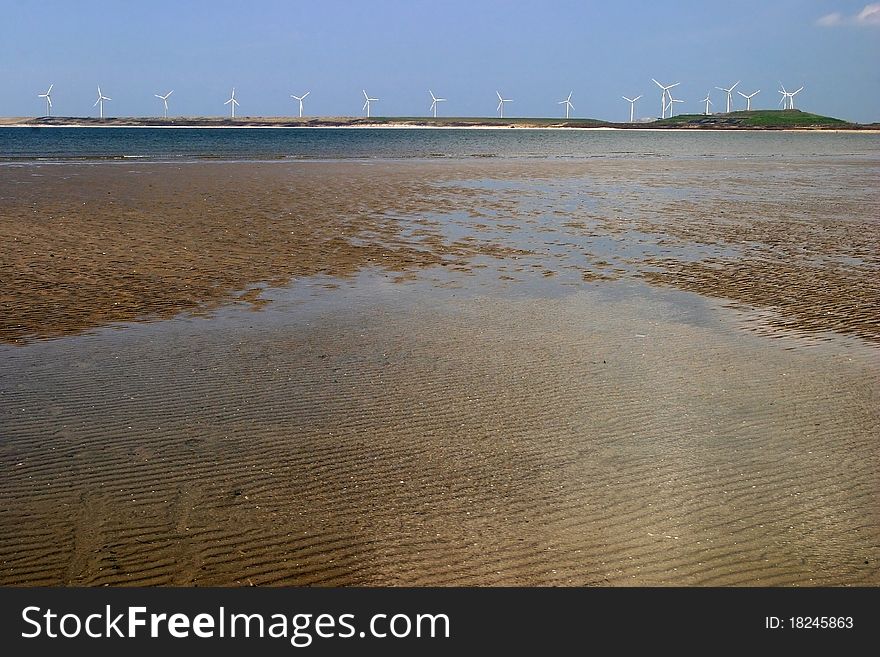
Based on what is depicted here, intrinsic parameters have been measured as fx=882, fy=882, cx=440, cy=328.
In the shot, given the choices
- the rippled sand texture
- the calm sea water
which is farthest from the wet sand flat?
the calm sea water

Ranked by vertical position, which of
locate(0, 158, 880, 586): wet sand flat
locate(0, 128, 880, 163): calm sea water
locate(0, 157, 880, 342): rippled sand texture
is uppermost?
locate(0, 128, 880, 163): calm sea water

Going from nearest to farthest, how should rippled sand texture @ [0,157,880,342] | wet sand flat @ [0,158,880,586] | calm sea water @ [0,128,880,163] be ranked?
wet sand flat @ [0,158,880,586]
rippled sand texture @ [0,157,880,342]
calm sea water @ [0,128,880,163]

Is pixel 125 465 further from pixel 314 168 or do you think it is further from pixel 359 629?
pixel 314 168

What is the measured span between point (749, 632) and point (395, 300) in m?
8.50

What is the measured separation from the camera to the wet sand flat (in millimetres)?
5391

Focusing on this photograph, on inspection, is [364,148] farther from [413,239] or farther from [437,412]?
[437,412]

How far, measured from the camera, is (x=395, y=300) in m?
12.6

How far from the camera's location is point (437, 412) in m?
7.84

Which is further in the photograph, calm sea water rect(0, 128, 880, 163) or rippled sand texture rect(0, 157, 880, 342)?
calm sea water rect(0, 128, 880, 163)

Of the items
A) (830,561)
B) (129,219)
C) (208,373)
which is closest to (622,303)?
(208,373)

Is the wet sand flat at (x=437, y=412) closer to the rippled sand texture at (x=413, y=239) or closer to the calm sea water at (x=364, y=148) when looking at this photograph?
the rippled sand texture at (x=413, y=239)

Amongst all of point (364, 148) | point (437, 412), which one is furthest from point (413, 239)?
point (364, 148)

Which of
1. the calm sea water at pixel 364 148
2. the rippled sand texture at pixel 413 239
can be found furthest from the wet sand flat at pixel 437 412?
the calm sea water at pixel 364 148

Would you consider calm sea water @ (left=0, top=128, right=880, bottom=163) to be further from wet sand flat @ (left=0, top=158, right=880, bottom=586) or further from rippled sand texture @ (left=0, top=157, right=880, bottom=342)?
wet sand flat @ (left=0, top=158, right=880, bottom=586)
